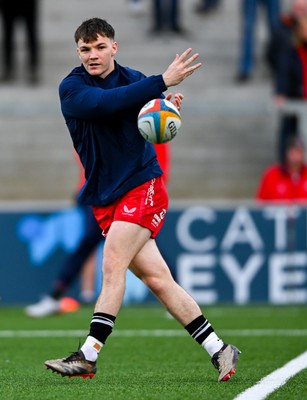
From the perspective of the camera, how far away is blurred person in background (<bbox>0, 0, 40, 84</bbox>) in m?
17.9

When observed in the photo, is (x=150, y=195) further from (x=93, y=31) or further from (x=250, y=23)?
(x=250, y=23)

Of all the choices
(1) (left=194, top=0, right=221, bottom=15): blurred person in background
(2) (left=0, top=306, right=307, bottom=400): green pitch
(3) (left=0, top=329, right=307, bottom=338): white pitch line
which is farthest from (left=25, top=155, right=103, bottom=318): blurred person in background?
(1) (left=194, top=0, right=221, bottom=15): blurred person in background

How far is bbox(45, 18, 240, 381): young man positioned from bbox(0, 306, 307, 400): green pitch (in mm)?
319

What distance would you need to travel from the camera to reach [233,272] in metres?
13.9

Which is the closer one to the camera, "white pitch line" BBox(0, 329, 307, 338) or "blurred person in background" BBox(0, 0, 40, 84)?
"white pitch line" BBox(0, 329, 307, 338)

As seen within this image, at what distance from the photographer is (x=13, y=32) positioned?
1823cm

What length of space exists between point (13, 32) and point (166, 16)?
8.56 feet

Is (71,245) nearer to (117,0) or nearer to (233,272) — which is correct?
(233,272)

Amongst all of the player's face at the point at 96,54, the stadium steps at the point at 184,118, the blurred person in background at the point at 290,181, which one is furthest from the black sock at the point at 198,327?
the stadium steps at the point at 184,118

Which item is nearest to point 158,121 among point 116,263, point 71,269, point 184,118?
point 116,263

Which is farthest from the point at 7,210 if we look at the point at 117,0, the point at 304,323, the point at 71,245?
the point at 117,0

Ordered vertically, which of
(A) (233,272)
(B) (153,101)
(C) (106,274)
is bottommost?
(A) (233,272)

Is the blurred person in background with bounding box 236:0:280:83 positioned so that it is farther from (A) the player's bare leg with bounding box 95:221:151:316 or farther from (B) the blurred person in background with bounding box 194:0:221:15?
(A) the player's bare leg with bounding box 95:221:151:316

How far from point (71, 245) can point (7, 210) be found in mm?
804
